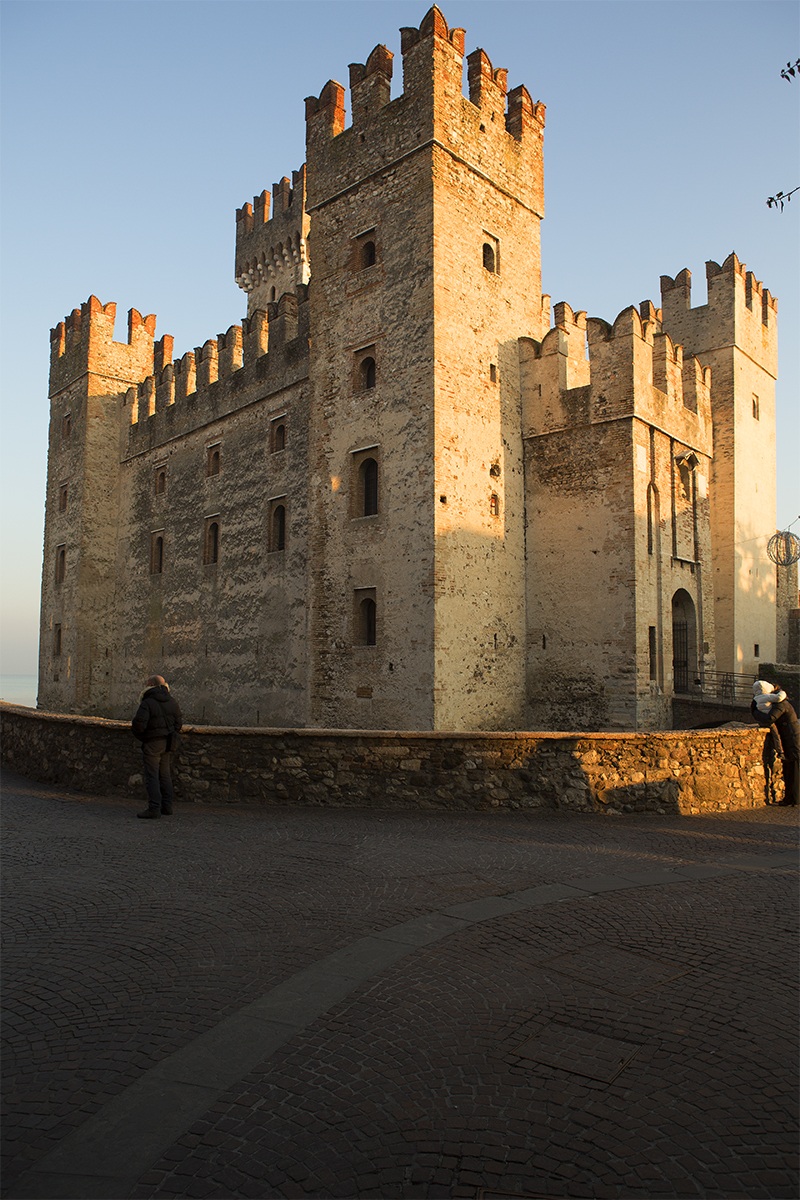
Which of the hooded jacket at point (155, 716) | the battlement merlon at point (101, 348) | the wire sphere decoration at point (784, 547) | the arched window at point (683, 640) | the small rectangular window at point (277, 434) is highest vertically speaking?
the battlement merlon at point (101, 348)

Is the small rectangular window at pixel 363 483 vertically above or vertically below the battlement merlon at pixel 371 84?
below

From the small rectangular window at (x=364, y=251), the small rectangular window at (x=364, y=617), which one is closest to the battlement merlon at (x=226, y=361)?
the small rectangular window at (x=364, y=251)

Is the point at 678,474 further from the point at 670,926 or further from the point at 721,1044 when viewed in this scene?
the point at 721,1044

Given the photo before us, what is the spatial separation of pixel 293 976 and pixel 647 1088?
191 centimetres

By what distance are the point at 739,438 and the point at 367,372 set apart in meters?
10.7

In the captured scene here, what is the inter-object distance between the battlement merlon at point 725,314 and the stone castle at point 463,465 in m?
0.08

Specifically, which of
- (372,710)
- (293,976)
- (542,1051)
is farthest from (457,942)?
(372,710)

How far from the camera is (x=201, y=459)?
990 inches

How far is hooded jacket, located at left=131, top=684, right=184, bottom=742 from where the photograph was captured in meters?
9.05

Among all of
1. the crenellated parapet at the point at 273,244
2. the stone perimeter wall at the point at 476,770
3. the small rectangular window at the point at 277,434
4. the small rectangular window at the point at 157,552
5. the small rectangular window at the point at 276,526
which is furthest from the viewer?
the crenellated parapet at the point at 273,244

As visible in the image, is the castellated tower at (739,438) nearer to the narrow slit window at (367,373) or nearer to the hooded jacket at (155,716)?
the narrow slit window at (367,373)

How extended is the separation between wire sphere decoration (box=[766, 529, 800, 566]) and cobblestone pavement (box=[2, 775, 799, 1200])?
14.8 meters

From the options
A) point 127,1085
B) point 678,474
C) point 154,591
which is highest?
point 678,474

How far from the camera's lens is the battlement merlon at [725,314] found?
2265cm
